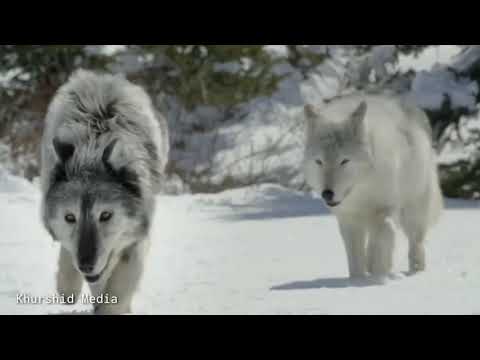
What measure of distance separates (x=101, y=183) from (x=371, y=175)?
7.59ft

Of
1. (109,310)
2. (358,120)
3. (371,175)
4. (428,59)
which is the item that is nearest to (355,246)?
(371,175)

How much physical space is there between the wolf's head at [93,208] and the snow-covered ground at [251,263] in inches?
25.0

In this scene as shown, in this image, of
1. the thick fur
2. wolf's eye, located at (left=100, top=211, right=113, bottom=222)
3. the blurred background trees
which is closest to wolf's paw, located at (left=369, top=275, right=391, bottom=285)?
the thick fur

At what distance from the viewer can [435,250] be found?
8234 mm

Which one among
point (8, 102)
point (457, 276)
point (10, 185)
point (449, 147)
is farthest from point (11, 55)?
point (457, 276)

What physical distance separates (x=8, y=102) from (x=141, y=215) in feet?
39.1

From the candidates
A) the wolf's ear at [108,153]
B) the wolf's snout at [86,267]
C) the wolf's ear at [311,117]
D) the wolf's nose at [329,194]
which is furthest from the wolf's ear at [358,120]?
the wolf's snout at [86,267]

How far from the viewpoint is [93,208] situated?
4809 millimetres

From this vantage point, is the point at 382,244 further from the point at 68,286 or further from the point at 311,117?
the point at 68,286

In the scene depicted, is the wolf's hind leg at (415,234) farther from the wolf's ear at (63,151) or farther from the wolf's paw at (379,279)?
the wolf's ear at (63,151)

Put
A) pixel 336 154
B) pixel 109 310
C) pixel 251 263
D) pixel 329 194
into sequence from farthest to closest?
pixel 251 263 → pixel 336 154 → pixel 329 194 → pixel 109 310

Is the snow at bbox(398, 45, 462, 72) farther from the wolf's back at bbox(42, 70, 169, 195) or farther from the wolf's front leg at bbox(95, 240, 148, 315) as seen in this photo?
the wolf's front leg at bbox(95, 240, 148, 315)

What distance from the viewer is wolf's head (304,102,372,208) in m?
6.02

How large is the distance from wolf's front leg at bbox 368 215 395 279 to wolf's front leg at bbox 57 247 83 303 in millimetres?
2336
